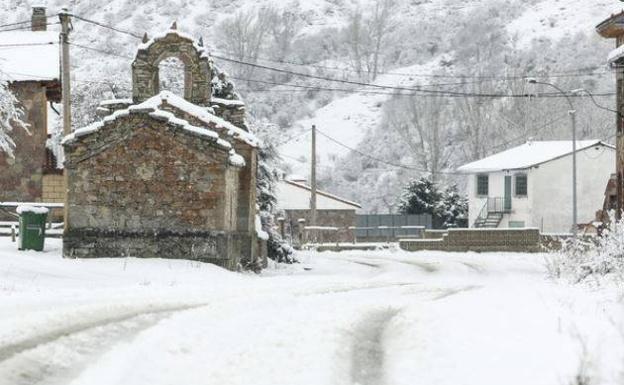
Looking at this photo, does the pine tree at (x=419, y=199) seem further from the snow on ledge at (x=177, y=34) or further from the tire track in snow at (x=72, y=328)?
the tire track in snow at (x=72, y=328)

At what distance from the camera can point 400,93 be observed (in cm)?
10075

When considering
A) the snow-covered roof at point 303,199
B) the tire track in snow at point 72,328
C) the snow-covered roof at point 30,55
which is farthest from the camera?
the snow-covered roof at point 303,199

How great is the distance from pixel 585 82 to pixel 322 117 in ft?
A: 102

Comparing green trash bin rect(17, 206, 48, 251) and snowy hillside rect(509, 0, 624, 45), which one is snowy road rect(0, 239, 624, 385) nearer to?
green trash bin rect(17, 206, 48, 251)

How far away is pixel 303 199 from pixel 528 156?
50.4ft

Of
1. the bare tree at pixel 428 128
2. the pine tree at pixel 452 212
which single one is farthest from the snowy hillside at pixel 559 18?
the pine tree at pixel 452 212

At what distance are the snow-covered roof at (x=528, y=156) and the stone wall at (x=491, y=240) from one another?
11.5 metres

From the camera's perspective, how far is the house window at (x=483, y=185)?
206ft

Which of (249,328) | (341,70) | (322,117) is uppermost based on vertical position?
(341,70)

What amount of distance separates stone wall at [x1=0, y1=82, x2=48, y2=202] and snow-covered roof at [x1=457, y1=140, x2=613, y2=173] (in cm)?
2980

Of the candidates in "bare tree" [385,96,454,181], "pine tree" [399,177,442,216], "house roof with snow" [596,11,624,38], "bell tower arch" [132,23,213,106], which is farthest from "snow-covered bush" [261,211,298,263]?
"bare tree" [385,96,454,181]

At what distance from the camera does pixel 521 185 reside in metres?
59.2

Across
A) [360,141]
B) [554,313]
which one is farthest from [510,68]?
[554,313]

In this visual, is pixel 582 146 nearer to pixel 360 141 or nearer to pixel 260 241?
pixel 260 241
